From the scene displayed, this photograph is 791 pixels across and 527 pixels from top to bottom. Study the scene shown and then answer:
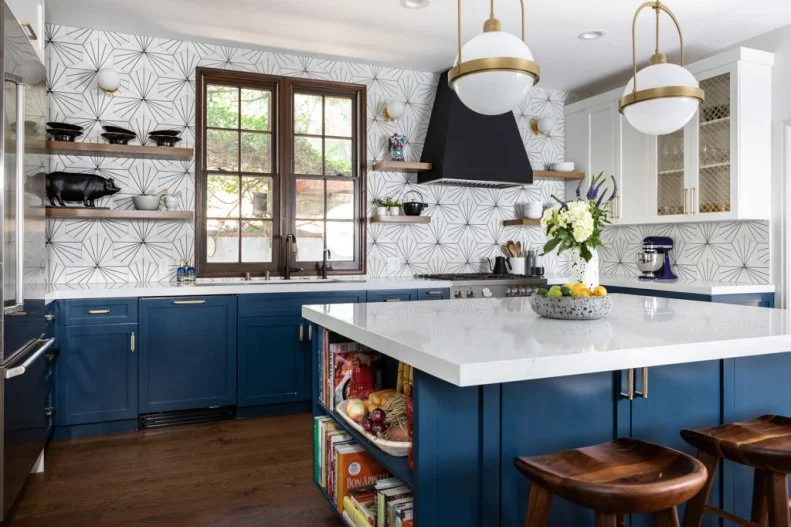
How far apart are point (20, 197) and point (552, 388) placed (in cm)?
229

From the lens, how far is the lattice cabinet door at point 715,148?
4.07 m

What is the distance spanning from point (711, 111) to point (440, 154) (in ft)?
6.38

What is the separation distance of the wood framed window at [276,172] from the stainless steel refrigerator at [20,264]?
4.84 ft

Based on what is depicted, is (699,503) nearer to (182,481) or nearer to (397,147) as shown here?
(182,481)

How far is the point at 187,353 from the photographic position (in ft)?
12.4

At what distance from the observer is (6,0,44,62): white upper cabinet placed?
2.78m

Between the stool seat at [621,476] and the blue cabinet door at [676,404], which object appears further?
the blue cabinet door at [676,404]

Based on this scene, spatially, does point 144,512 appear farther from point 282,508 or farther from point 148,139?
point 148,139

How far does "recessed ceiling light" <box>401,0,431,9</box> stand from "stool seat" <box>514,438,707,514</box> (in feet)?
9.44

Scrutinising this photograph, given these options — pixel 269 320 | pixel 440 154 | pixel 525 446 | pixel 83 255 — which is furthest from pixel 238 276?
pixel 525 446

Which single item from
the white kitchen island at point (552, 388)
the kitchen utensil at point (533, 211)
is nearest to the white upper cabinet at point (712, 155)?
the kitchen utensil at point (533, 211)

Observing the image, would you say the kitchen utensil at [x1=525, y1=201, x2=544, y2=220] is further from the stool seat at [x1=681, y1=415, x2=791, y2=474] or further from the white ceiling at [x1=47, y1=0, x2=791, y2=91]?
the stool seat at [x1=681, y1=415, x2=791, y2=474]

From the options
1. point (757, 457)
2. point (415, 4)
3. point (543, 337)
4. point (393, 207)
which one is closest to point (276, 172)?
point (393, 207)

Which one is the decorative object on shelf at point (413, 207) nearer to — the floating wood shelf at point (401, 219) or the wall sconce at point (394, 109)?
the floating wood shelf at point (401, 219)
